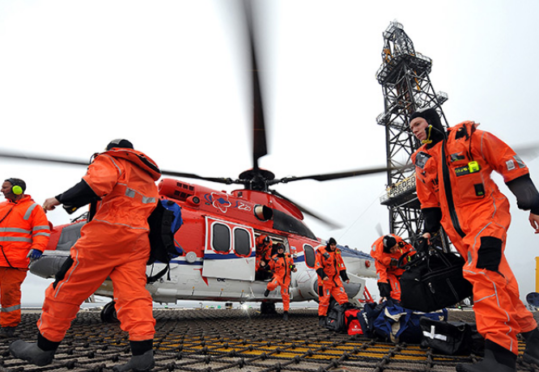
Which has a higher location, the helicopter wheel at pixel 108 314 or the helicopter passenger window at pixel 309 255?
the helicopter passenger window at pixel 309 255

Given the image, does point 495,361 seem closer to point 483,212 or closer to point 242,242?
point 483,212

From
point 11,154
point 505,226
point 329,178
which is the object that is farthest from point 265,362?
point 329,178

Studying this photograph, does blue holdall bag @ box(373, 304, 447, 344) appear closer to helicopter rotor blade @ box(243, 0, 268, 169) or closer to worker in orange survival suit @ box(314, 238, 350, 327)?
worker in orange survival suit @ box(314, 238, 350, 327)

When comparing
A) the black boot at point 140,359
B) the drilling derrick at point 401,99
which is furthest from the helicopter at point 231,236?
the drilling derrick at point 401,99

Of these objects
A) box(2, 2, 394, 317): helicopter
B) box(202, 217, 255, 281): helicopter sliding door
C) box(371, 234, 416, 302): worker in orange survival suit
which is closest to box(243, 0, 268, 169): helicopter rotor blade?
box(2, 2, 394, 317): helicopter

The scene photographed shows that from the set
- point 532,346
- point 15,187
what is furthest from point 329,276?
point 15,187

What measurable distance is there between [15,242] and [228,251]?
3.57 metres

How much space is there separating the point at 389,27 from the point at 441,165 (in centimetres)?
3484

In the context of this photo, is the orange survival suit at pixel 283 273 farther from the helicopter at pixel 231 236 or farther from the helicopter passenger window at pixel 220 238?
the helicopter passenger window at pixel 220 238

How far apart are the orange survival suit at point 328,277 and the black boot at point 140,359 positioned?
457 centimetres

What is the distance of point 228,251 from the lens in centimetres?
654

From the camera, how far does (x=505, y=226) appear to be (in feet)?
7.22

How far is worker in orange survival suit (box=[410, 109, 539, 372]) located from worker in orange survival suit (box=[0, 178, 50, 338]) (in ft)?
16.0

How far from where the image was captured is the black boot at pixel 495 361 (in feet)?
6.27
